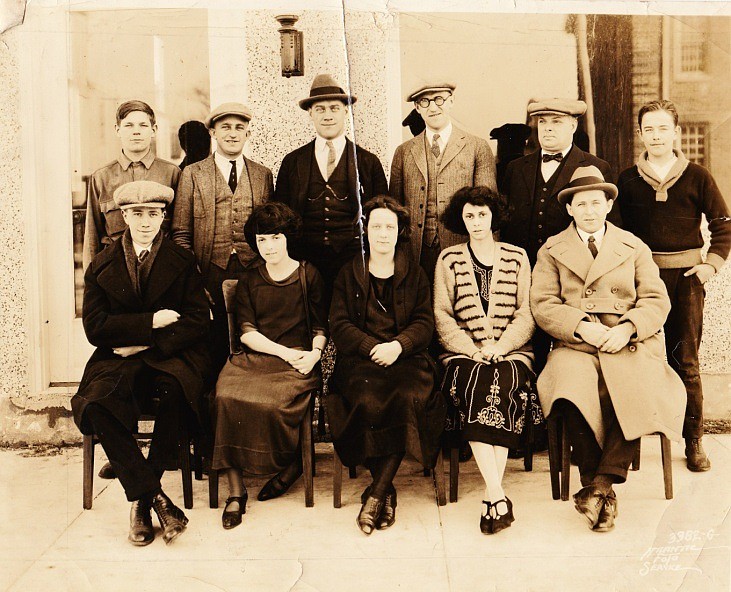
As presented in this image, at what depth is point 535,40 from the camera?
439cm

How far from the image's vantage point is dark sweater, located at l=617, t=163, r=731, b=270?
412 cm

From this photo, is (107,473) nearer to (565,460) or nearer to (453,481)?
(453,481)

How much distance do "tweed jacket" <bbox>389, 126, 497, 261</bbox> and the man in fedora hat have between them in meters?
0.16

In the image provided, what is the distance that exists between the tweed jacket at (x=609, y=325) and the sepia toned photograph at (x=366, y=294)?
14 millimetres

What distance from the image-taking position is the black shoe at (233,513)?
356 cm

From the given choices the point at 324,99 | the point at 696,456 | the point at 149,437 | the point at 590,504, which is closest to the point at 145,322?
the point at 149,437

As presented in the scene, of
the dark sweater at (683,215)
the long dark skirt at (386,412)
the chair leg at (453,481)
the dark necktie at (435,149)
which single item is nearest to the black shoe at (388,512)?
the long dark skirt at (386,412)

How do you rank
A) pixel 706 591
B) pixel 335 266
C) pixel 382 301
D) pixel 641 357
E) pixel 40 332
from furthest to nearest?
pixel 40 332
pixel 335 266
pixel 382 301
pixel 641 357
pixel 706 591

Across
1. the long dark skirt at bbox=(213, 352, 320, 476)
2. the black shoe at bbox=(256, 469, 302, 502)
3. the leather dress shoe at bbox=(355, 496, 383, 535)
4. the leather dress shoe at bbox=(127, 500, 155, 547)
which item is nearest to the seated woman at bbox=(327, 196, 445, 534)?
the leather dress shoe at bbox=(355, 496, 383, 535)

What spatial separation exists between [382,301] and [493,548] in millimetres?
1337

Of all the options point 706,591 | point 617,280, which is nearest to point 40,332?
point 617,280

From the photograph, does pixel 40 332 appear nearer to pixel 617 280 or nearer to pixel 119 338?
pixel 119 338

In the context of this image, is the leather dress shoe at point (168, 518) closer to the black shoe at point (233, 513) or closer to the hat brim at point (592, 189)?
the black shoe at point (233, 513)

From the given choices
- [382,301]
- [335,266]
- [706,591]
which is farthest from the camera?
[335,266]
